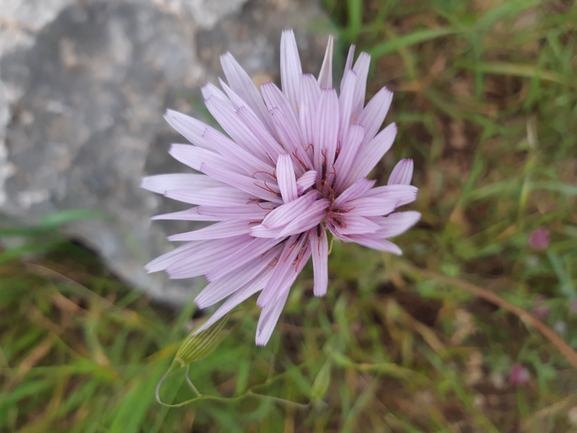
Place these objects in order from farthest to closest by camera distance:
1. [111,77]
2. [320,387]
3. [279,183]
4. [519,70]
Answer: [519,70] → [111,77] → [320,387] → [279,183]

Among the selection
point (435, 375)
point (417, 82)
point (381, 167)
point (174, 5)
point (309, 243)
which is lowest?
point (435, 375)

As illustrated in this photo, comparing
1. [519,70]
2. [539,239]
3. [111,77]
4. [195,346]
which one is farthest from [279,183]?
[519,70]

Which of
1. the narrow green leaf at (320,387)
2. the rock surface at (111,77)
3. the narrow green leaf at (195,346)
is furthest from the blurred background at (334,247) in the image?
the narrow green leaf at (195,346)

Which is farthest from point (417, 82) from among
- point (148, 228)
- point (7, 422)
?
point (7, 422)

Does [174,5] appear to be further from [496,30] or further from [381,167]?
[496,30]

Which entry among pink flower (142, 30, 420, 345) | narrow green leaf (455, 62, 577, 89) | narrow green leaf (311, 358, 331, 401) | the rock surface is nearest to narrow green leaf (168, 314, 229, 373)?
pink flower (142, 30, 420, 345)

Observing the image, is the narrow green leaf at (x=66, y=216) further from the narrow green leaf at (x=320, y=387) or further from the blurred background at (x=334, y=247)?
the narrow green leaf at (x=320, y=387)

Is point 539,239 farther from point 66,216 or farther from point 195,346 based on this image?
point 66,216

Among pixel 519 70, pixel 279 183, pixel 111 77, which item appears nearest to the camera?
pixel 279 183
